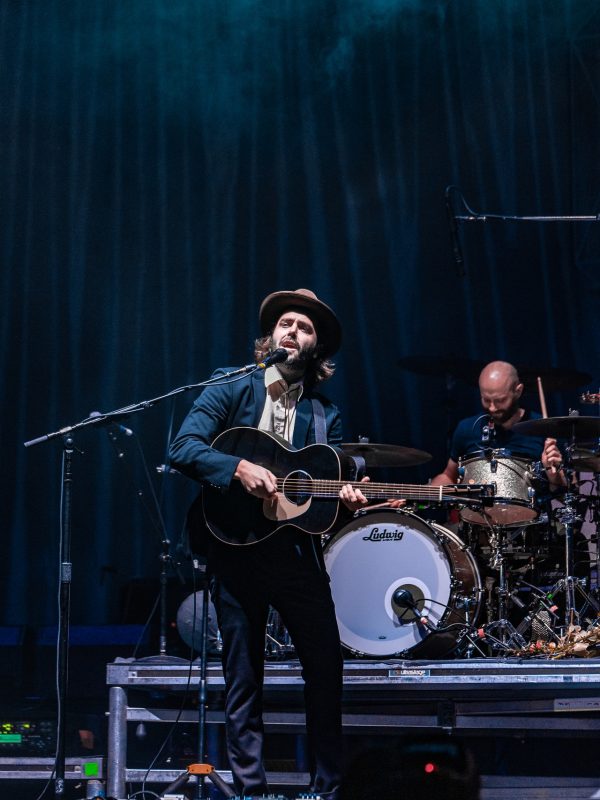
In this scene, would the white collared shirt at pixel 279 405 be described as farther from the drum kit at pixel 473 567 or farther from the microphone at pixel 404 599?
the microphone at pixel 404 599

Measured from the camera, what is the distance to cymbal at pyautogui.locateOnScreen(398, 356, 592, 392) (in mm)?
7285

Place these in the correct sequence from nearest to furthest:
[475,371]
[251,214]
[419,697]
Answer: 1. [419,697]
2. [475,371]
3. [251,214]

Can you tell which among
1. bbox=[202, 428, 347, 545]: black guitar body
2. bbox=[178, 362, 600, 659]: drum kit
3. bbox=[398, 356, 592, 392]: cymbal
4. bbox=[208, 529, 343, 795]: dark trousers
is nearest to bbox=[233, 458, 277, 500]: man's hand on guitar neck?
bbox=[202, 428, 347, 545]: black guitar body

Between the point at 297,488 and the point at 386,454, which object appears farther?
the point at 386,454

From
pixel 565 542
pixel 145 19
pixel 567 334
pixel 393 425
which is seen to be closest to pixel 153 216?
pixel 145 19

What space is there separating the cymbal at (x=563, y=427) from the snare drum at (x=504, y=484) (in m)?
0.21

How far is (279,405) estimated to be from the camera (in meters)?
4.66

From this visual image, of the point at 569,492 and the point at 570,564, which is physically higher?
the point at 569,492

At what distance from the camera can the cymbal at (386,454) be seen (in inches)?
235

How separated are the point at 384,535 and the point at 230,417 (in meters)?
1.54

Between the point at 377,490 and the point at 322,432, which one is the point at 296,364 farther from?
the point at 377,490

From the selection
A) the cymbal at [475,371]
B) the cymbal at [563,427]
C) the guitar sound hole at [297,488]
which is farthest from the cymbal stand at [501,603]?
the guitar sound hole at [297,488]

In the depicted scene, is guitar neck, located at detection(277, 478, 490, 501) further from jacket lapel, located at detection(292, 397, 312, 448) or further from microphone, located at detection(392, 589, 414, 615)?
microphone, located at detection(392, 589, 414, 615)

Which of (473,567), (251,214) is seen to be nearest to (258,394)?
(473,567)
